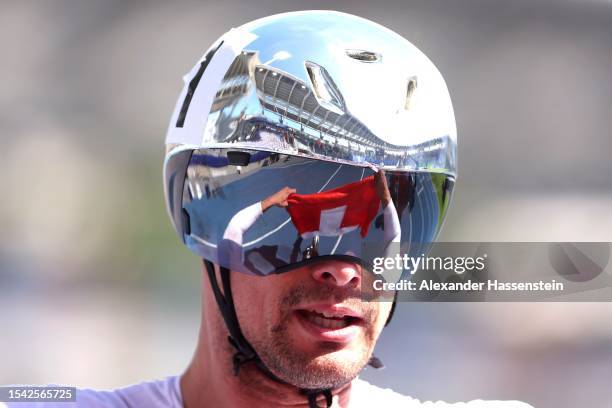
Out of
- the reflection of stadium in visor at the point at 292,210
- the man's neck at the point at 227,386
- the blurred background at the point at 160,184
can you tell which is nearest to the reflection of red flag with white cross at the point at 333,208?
the reflection of stadium in visor at the point at 292,210

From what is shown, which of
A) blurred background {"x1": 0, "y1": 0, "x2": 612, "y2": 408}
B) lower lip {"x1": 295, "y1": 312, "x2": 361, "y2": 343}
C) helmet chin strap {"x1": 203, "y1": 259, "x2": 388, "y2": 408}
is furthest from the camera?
blurred background {"x1": 0, "y1": 0, "x2": 612, "y2": 408}

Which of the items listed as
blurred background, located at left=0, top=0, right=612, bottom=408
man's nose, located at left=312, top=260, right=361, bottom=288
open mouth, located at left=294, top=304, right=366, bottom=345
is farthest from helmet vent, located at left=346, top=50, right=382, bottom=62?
blurred background, located at left=0, top=0, right=612, bottom=408

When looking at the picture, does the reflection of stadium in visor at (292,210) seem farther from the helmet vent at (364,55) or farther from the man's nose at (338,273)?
the helmet vent at (364,55)

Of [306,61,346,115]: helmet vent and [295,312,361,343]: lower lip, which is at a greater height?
[306,61,346,115]: helmet vent

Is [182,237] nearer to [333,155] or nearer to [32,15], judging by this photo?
[333,155]

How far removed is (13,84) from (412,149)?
6284mm

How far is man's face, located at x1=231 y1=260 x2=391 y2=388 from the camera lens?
2211 millimetres

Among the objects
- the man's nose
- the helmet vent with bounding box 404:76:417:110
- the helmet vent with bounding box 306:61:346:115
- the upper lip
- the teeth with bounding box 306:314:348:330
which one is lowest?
the teeth with bounding box 306:314:348:330

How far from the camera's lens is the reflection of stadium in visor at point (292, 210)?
2.27 meters

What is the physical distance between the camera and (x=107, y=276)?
6.90 metres

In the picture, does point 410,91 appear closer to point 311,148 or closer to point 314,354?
point 311,148

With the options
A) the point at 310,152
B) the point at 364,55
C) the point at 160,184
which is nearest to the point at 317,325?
the point at 310,152

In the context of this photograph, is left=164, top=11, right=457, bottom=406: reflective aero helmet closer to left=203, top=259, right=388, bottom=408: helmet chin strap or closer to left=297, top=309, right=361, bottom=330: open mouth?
left=203, top=259, right=388, bottom=408: helmet chin strap

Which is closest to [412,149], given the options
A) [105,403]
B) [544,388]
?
[105,403]
